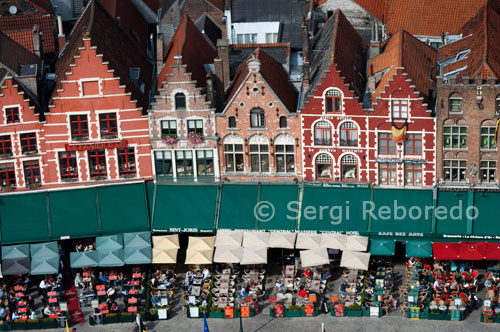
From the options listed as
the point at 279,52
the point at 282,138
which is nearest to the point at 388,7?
the point at 279,52

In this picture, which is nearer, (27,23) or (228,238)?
(228,238)

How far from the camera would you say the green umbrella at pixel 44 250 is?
8388 centimetres

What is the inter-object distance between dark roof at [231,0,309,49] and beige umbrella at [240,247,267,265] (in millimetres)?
24862

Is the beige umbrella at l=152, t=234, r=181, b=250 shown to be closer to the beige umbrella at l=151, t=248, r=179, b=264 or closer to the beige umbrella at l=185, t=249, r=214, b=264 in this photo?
the beige umbrella at l=151, t=248, r=179, b=264

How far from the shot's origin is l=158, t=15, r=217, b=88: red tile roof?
87438 mm

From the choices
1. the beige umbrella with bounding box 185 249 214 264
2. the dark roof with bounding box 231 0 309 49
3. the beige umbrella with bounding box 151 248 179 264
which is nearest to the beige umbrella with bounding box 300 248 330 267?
the beige umbrella with bounding box 185 249 214 264

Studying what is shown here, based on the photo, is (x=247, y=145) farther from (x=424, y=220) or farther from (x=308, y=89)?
(x=424, y=220)

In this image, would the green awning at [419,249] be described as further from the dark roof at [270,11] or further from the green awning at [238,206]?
the dark roof at [270,11]

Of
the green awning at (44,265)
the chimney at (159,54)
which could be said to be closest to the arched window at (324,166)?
the chimney at (159,54)

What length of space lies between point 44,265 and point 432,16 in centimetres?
3735

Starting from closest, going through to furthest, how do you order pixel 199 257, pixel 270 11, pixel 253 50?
pixel 199 257 → pixel 253 50 → pixel 270 11

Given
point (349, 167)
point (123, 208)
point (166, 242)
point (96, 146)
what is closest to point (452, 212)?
point (349, 167)

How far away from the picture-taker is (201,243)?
275ft

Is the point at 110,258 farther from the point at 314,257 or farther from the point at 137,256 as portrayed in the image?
the point at 314,257
